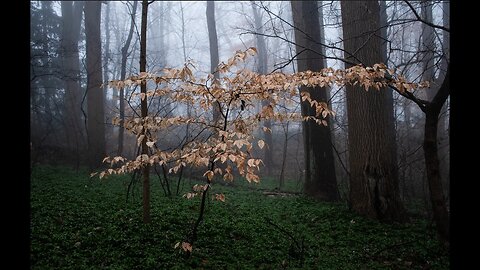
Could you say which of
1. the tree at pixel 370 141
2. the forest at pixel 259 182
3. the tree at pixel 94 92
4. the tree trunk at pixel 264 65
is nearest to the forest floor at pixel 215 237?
the forest at pixel 259 182

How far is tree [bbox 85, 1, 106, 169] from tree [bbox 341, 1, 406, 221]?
28.7 feet

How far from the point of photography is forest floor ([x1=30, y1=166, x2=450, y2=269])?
13.7 ft

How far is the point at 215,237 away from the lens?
5137 millimetres

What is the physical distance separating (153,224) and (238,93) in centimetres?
270

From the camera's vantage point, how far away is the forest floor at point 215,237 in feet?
13.7

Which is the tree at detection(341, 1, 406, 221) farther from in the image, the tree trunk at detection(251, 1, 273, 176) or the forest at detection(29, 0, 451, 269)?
the tree trunk at detection(251, 1, 273, 176)

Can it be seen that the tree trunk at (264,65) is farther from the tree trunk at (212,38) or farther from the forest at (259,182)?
the forest at (259,182)

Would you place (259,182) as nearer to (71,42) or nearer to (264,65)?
(71,42)

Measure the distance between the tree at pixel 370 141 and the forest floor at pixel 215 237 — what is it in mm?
345

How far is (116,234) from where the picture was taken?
474 centimetres

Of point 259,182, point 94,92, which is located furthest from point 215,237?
point 94,92
